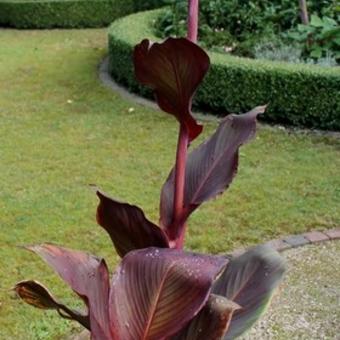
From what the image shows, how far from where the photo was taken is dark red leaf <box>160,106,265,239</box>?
164 cm

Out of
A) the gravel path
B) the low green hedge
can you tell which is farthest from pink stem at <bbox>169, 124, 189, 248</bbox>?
the low green hedge

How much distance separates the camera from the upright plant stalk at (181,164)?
148 cm

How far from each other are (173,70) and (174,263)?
0.39m

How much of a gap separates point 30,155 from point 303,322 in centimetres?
275

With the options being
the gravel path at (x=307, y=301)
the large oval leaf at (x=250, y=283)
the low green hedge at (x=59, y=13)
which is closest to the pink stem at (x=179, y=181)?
the large oval leaf at (x=250, y=283)

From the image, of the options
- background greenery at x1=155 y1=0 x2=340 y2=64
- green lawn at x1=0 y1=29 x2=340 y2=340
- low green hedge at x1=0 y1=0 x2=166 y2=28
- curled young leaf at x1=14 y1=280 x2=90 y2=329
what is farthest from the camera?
low green hedge at x1=0 y1=0 x2=166 y2=28

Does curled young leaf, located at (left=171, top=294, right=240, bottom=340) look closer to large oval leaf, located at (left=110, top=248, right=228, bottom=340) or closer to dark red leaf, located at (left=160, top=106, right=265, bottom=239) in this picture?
large oval leaf, located at (left=110, top=248, right=228, bottom=340)

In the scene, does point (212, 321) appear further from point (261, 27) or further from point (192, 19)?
point (261, 27)

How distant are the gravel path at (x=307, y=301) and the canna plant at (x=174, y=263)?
1326 mm

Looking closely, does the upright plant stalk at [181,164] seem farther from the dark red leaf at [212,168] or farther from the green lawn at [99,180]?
the green lawn at [99,180]

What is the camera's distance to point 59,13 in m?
11.0

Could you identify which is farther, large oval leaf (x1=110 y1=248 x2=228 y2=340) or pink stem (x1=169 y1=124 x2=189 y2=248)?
pink stem (x1=169 y1=124 x2=189 y2=248)

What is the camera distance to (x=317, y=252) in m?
3.68

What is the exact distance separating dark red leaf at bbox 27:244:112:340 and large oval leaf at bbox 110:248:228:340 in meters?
0.03
